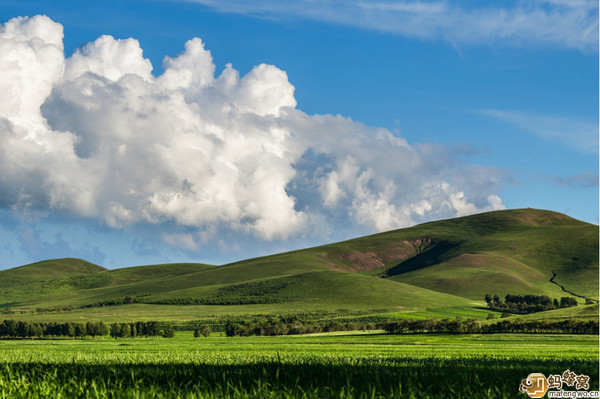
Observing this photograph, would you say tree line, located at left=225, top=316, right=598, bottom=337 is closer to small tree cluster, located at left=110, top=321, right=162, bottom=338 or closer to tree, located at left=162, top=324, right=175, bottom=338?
tree, located at left=162, top=324, right=175, bottom=338

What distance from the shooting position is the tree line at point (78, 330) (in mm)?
145875

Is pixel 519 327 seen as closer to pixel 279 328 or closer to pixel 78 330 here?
pixel 279 328


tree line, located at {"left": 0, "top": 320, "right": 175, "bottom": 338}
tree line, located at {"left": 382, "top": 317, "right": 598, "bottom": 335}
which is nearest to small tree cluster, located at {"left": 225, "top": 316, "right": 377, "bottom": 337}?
tree line, located at {"left": 0, "top": 320, "right": 175, "bottom": 338}

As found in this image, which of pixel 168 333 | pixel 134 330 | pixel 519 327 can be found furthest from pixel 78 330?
pixel 519 327

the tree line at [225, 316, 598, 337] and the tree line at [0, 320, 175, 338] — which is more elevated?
the tree line at [225, 316, 598, 337]

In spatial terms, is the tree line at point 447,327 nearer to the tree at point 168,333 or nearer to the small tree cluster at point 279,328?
the small tree cluster at point 279,328

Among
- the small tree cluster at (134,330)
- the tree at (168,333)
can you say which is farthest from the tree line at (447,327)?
the small tree cluster at (134,330)

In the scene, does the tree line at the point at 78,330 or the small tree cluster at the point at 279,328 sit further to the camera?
the tree line at the point at 78,330

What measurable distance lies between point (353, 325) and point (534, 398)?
151 metres

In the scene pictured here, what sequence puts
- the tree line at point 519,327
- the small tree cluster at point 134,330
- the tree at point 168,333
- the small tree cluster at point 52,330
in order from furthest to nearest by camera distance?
the small tree cluster at point 52,330, the small tree cluster at point 134,330, the tree at point 168,333, the tree line at point 519,327

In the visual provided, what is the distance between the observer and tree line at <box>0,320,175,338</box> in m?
146

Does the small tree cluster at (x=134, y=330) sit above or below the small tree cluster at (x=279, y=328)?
below

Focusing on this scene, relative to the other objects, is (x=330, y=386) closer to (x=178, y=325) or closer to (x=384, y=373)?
(x=384, y=373)

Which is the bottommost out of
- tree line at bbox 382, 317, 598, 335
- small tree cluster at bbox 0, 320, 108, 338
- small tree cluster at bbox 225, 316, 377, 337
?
small tree cluster at bbox 0, 320, 108, 338
